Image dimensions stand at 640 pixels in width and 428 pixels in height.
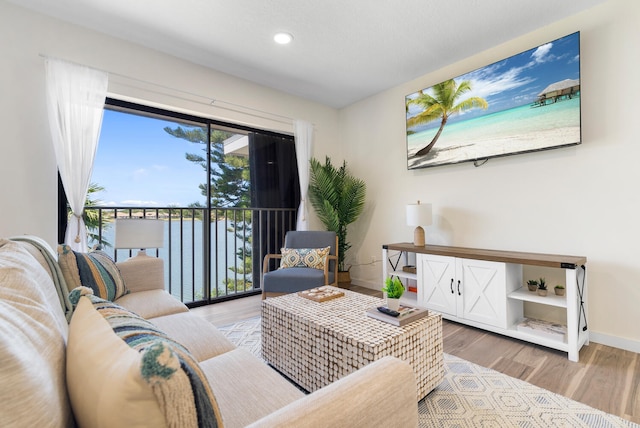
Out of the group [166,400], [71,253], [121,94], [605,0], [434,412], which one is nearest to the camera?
[166,400]

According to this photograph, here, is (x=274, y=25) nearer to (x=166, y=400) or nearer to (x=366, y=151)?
(x=366, y=151)

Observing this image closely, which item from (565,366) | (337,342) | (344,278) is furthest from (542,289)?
(344,278)

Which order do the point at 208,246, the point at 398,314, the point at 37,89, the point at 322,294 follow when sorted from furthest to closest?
the point at 208,246 < the point at 37,89 < the point at 322,294 < the point at 398,314

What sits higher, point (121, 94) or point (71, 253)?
point (121, 94)

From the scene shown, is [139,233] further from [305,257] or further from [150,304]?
[305,257]

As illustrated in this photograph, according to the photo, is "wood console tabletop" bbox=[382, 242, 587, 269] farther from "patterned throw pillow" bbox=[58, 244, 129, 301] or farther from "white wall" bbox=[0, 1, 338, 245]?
"white wall" bbox=[0, 1, 338, 245]

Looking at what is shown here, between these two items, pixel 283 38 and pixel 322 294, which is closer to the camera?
pixel 322 294

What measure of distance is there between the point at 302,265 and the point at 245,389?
2.12m

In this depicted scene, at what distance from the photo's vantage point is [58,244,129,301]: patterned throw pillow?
1.70m

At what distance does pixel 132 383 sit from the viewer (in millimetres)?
430

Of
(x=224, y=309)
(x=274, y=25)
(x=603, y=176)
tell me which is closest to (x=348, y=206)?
(x=224, y=309)

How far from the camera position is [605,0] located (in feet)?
7.34

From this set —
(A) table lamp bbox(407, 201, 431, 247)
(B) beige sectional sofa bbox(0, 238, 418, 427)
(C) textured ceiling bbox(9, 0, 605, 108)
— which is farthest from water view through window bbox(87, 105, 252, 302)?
(B) beige sectional sofa bbox(0, 238, 418, 427)

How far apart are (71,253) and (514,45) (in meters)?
3.98
